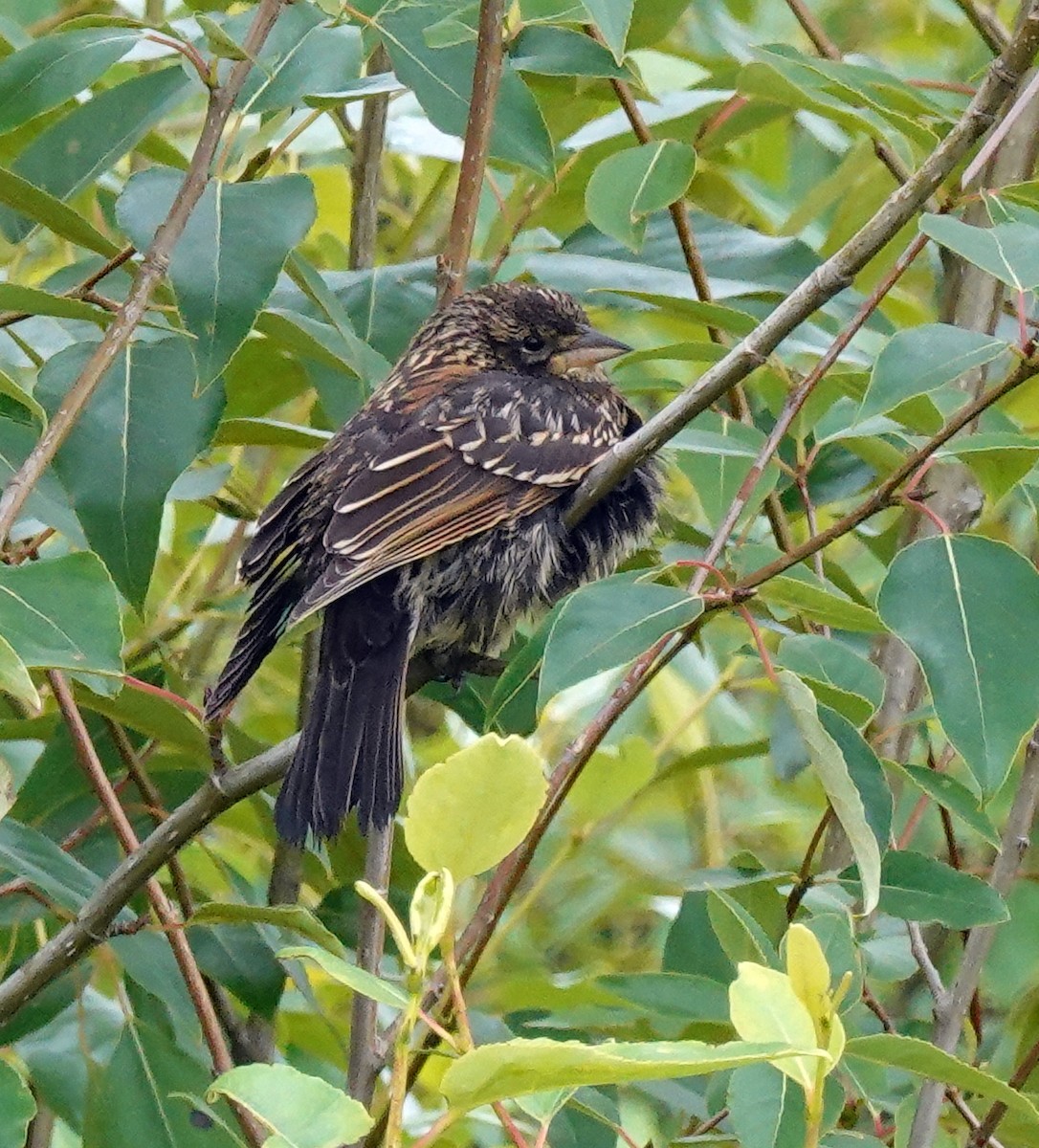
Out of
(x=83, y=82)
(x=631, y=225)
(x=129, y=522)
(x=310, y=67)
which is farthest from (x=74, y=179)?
(x=631, y=225)

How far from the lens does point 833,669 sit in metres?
2.29

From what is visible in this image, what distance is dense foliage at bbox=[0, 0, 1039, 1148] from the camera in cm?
182

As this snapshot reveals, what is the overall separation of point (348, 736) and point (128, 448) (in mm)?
735

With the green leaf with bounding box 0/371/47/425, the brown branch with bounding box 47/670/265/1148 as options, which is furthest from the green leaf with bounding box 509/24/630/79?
the brown branch with bounding box 47/670/265/1148

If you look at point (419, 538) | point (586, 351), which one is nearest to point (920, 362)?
A: point (419, 538)

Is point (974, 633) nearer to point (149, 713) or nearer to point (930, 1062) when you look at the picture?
point (930, 1062)

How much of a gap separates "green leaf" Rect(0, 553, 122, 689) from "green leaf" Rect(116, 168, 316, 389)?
13.0 inches

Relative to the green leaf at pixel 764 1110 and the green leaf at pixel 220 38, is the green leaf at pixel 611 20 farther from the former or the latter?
the green leaf at pixel 764 1110

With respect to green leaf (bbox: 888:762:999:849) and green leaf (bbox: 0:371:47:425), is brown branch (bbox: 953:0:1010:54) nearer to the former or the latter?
green leaf (bbox: 888:762:999:849)

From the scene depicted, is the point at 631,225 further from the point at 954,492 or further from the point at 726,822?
the point at 726,822

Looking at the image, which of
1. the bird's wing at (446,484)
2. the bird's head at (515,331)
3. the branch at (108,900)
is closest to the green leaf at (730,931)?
the branch at (108,900)

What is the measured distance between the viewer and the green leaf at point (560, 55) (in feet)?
8.57

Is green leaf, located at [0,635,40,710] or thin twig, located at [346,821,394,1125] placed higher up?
green leaf, located at [0,635,40,710]

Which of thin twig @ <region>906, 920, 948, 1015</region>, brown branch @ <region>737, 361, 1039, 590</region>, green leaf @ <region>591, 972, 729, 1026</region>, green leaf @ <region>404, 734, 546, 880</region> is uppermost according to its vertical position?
brown branch @ <region>737, 361, 1039, 590</region>
